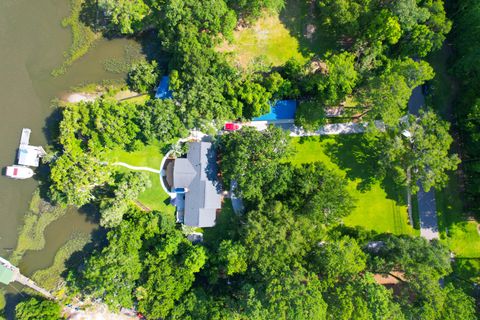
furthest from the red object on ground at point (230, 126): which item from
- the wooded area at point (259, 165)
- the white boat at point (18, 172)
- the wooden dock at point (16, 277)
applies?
the wooden dock at point (16, 277)

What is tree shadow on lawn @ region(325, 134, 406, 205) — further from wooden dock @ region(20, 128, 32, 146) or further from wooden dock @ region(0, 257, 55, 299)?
wooden dock @ region(0, 257, 55, 299)

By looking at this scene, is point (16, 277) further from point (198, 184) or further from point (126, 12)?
point (126, 12)

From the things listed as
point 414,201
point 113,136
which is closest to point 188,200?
point 113,136

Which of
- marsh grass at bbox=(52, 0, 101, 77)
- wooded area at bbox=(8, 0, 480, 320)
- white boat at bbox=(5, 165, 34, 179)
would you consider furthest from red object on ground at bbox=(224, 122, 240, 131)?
white boat at bbox=(5, 165, 34, 179)

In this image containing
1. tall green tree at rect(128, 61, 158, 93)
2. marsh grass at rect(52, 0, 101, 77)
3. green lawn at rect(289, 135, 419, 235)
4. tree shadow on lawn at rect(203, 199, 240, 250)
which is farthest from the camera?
green lawn at rect(289, 135, 419, 235)

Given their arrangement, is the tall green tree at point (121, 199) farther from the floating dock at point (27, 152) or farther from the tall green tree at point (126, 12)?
the tall green tree at point (126, 12)

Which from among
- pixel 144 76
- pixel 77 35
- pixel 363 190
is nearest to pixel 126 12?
pixel 144 76
